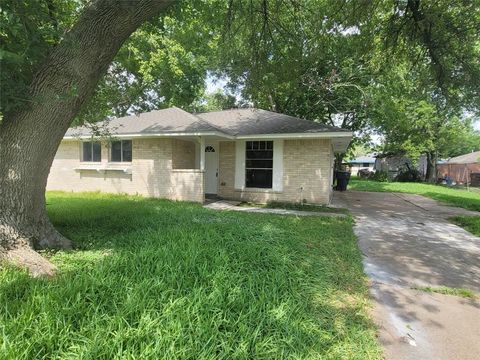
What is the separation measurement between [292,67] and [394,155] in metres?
25.5

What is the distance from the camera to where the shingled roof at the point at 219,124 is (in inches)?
401

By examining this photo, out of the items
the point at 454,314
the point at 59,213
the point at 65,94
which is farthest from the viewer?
the point at 59,213

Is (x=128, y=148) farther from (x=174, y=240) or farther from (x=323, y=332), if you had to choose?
(x=323, y=332)

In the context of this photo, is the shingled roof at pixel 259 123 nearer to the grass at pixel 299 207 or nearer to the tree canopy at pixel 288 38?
the tree canopy at pixel 288 38

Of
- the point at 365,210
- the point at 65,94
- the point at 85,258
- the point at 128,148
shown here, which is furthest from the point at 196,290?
the point at 128,148

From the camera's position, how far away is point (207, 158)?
40.0 feet

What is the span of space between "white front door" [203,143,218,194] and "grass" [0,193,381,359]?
7315 mm

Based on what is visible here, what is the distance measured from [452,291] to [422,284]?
1.15 ft

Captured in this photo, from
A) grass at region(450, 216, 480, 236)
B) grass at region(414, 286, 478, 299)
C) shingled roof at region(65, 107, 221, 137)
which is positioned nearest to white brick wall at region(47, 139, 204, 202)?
shingled roof at region(65, 107, 221, 137)

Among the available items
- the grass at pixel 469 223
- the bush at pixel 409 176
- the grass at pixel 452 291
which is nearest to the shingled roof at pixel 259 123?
the grass at pixel 469 223

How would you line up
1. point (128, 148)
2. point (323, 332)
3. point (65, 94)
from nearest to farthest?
point (323, 332) < point (65, 94) < point (128, 148)

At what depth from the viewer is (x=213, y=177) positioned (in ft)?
39.7

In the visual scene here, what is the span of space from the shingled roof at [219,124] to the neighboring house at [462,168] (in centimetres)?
2898

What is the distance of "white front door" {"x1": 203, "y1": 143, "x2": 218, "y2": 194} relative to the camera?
39.6ft
